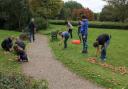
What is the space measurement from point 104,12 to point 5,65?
86.6 meters

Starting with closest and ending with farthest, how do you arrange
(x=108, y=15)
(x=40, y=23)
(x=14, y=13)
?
(x=14, y=13) → (x=40, y=23) → (x=108, y=15)

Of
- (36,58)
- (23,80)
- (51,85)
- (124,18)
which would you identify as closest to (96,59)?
(36,58)

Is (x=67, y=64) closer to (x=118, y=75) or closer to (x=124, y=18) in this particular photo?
(x=118, y=75)

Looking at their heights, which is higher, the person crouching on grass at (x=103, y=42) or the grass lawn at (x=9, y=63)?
the person crouching on grass at (x=103, y=42)

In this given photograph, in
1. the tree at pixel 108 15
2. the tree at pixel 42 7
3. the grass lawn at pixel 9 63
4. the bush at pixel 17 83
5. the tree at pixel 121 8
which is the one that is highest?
the bush at pixel 17 83

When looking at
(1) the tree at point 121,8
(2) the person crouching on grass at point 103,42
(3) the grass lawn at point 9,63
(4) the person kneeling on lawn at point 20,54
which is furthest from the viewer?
(1) the tree at point 121,8

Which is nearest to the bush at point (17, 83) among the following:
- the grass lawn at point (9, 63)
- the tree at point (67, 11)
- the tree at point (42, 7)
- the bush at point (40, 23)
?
the grass lawn at point (9, 63)

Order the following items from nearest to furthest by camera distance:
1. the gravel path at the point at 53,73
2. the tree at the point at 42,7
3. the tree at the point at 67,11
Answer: the gravel path at the point at 53,73, the tree at the point at 42,7, the tree at the point at 67,11

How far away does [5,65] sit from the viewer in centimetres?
1977

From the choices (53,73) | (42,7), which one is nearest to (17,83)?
(53,73)

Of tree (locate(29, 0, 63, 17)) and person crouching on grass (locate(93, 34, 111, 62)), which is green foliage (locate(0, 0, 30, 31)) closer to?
tree (locate(29, 0, 63, 17))

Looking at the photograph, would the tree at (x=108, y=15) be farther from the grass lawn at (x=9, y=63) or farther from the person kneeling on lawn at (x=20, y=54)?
the person kneeling on lawn at (x=20, y=54)

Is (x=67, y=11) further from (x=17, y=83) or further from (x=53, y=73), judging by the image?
(x=17, y=83)

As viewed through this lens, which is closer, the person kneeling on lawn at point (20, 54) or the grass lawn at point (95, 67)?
the grass lawn at point (95, 67)
